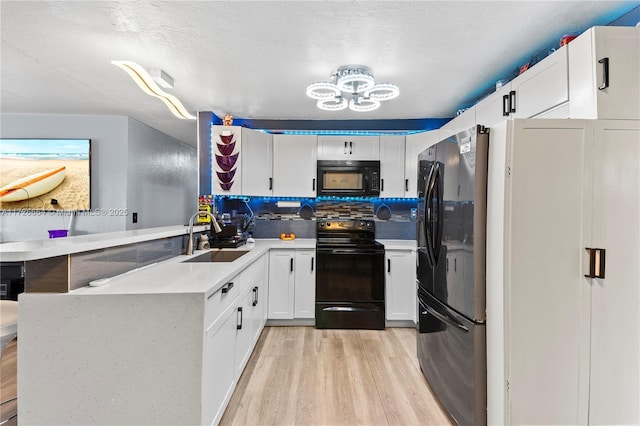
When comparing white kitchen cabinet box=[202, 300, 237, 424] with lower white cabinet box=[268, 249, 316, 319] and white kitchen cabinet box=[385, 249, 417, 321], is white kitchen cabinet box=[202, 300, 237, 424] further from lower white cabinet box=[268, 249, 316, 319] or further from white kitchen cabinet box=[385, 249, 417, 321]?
white kitchen cabinet box=[385, 249, 417, 321]

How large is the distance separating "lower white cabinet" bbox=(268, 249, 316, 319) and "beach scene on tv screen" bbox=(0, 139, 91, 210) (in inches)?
102

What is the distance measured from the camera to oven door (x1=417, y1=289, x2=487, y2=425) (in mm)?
1494

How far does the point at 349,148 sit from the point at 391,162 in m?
0.54

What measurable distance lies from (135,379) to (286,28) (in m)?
2.08

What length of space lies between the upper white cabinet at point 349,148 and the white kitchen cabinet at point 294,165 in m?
0.12

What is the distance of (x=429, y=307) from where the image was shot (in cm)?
200

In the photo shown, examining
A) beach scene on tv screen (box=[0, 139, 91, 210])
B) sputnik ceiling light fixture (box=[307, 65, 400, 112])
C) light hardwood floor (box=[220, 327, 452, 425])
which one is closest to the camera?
light hardwood floor (box=[220, 327, 452, 425])

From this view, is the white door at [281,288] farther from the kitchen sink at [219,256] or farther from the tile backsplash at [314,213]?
the tile backsplash at [314,213]

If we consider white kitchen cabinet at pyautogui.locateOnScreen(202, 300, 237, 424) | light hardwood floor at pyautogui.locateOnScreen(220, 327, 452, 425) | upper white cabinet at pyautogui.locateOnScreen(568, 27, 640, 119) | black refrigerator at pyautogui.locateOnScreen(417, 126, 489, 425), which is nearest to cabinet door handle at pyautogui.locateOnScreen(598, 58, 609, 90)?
upper white cabinet at pyautogui.locateOnScreen(568, 27, 640, 119)

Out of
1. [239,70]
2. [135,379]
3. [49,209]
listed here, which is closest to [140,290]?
[135,379]

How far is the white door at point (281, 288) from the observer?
3176 mm

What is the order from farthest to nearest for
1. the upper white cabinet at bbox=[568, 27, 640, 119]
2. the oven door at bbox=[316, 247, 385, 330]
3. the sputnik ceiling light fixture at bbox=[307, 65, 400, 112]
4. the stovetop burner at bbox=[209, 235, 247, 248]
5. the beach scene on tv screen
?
the beach scene on tv screen < the oven door at bbox=[316, 247, 385, 330] < the stovetop burner at bbox=[209, 235, 247, 248] < the sputnik ceiling light fixture at bbox=[307, 65, 400, 112] < the upper white cabinet at bbox=[568, 27, 640, 119]

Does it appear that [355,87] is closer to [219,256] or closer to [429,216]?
[429,216]

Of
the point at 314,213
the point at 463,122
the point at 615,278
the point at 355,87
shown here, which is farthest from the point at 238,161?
the point at 615,278
